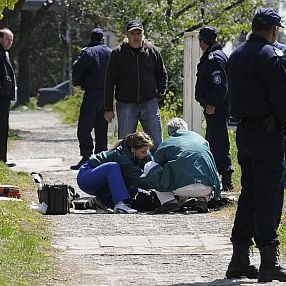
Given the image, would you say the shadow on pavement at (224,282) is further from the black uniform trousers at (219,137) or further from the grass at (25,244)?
the black uniform trousers at (219,137)

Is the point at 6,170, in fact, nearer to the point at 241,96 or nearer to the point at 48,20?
the point at 241,96

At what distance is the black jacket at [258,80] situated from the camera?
719cm

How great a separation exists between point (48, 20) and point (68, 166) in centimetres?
3635

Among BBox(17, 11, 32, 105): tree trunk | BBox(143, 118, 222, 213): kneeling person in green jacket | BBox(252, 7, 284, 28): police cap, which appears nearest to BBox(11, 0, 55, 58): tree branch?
BBox(143, 118, 222, 213): kneeling person in green jacket

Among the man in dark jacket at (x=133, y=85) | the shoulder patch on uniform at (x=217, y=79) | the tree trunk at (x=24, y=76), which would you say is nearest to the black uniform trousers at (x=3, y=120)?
the man in dark jacket at (x=133, y=85)

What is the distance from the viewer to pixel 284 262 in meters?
7.98

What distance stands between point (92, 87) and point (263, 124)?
7.51 metres

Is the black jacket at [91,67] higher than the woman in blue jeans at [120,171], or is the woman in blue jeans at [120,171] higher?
the black jacket at [91,67]

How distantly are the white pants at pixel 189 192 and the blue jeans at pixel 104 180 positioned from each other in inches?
16.2

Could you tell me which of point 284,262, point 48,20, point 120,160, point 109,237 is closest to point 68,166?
point 120,160

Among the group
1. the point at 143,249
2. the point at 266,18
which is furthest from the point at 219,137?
the point at 266,18

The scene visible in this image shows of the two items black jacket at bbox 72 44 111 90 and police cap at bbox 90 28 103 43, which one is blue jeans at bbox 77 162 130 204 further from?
police cap at bbox 90 28 103 43

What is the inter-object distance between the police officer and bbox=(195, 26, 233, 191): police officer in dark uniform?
4.24 m

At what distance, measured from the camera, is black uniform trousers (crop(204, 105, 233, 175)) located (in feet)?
39.5
